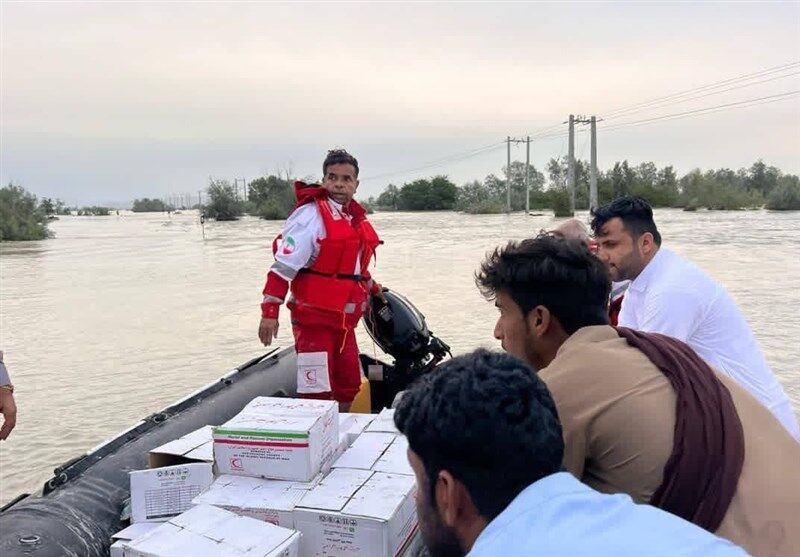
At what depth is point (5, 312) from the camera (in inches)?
390

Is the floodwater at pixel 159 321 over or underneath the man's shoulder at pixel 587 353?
underneath

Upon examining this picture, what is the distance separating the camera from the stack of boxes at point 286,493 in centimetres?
144

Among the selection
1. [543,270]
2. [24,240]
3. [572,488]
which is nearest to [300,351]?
[543,270]

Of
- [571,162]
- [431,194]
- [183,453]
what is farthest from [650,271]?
[431,194]

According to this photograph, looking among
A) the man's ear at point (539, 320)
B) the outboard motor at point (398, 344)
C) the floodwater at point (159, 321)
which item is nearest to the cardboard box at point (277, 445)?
the man's ear at point (539, 320)

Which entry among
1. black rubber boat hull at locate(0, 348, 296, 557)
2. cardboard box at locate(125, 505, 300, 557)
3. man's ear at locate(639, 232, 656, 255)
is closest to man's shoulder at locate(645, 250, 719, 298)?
man's ear at locate(639, 232, 656, 255)

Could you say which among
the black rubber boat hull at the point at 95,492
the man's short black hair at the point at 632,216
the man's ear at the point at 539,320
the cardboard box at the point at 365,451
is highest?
the man's short black hair at the point at 632,216

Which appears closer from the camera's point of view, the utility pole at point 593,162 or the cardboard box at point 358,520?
the cardboard box at point 358,520

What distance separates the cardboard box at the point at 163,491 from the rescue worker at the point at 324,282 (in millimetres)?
1216

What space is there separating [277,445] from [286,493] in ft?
0.40

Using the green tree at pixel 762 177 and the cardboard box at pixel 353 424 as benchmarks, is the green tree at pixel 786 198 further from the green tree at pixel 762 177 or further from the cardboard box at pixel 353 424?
the cardboard box at pixel 353 424

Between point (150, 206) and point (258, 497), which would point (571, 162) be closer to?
point (258, 497)

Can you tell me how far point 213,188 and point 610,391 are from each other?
153ft

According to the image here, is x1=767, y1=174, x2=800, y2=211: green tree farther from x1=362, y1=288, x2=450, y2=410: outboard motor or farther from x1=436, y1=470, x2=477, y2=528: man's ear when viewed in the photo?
x1=436, y1=470, x2=477, y2=528: man's ear
